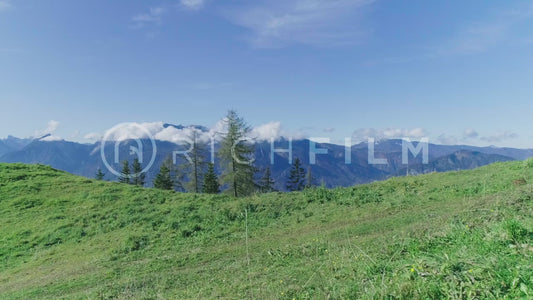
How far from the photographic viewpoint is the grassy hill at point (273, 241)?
445 centimetres

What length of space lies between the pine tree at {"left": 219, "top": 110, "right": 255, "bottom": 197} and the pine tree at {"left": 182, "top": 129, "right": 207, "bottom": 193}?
266 inches

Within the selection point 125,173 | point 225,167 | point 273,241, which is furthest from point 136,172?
point 273,241

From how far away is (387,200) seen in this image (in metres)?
14.9

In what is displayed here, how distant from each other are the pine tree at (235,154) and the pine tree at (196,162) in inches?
266

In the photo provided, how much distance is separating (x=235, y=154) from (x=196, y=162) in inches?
Answer: 381

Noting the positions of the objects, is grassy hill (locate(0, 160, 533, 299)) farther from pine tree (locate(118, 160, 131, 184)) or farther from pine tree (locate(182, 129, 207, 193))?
pine tree (locate(118, 160, 131, 184))

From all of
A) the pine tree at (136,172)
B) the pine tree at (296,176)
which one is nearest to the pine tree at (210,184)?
the pine tree at (136,172)

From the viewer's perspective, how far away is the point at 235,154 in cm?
4153

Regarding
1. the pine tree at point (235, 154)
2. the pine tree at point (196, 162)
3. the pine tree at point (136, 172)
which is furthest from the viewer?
the pine tree at point (136, 172)

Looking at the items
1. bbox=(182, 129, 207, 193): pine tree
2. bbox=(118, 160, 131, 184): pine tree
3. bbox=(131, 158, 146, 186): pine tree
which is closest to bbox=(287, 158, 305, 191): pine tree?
A: bbox=(182, 129, 207, 193): pine tree

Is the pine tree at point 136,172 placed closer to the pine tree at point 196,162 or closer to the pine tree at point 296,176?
the pine tree at point 196,162

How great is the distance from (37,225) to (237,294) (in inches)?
582

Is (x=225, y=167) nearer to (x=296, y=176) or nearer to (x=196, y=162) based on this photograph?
(x=196, y=162)

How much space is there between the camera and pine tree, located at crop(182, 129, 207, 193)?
157ft
